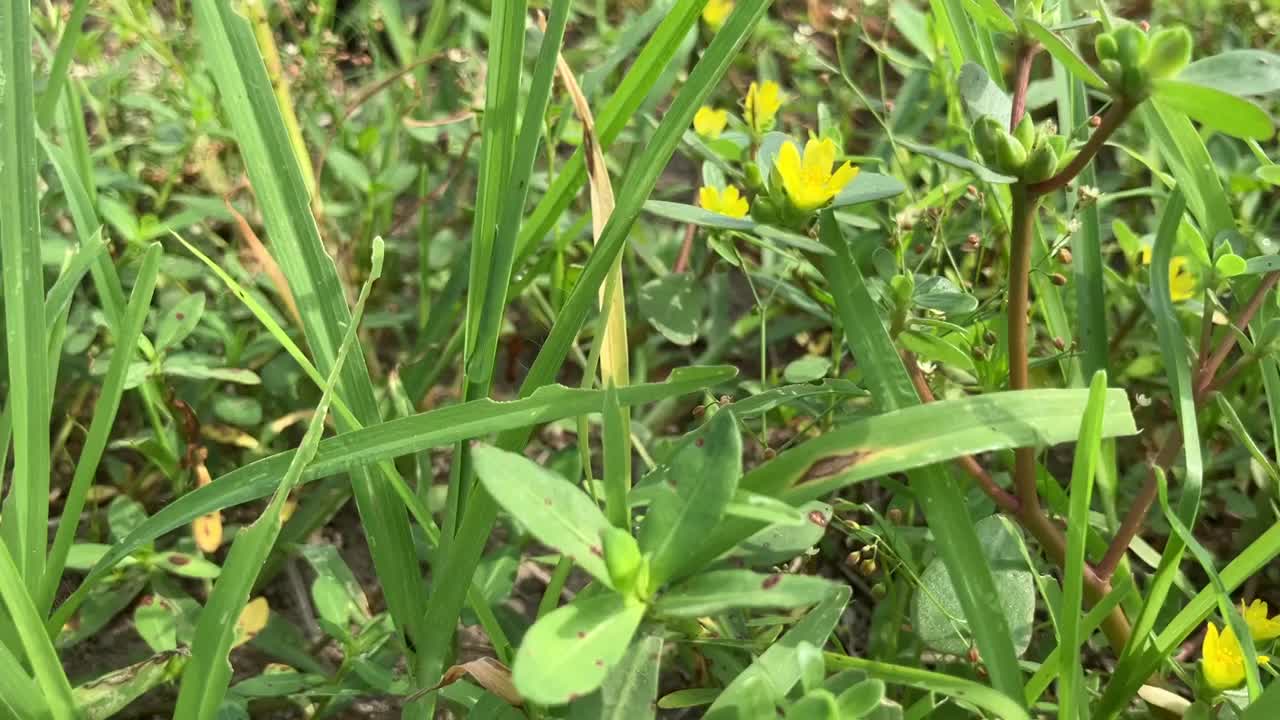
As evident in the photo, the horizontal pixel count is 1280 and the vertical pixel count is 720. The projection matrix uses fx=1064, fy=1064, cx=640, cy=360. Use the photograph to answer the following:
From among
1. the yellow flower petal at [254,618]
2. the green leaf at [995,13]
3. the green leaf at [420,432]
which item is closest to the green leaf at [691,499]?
the green leaf at [420,432]

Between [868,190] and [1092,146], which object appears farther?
[868,190]

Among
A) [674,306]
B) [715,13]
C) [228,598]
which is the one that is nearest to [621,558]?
[228,598]

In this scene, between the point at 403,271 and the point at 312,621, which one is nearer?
the point at 312,621

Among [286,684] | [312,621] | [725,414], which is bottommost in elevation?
[312,621]

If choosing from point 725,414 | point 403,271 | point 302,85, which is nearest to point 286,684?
point 725,414

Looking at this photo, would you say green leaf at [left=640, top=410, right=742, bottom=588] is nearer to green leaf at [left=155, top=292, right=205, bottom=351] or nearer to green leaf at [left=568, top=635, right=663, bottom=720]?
green leaf at [left=568, top=635, right=663, bottom=720]

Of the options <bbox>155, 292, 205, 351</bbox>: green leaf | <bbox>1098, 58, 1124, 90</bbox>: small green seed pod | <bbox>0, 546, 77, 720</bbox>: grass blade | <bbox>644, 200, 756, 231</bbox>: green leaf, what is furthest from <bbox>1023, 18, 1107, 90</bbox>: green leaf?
<bbox>155, 292, 205, 351</bbox>: green leaf

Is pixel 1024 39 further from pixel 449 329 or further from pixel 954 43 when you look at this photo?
pixel 449 329

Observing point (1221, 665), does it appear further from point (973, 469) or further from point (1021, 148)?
point (1021, 148)

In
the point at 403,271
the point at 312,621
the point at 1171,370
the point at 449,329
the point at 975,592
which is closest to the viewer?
the point at 975,592
